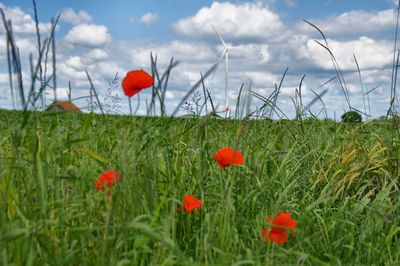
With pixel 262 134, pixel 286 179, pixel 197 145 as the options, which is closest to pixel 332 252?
pixel 286 179

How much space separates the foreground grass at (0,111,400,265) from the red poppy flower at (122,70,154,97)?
0.12 metres

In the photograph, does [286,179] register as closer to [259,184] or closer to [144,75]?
[259,184]

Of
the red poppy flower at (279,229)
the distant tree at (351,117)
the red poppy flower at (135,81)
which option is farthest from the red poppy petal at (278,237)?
the distant tree at (351,117)

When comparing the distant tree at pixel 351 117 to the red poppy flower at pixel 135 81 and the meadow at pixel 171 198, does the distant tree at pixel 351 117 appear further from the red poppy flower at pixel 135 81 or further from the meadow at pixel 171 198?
the red poppy flower at pixel 135 81

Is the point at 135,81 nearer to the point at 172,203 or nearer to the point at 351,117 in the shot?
the point at 172,203

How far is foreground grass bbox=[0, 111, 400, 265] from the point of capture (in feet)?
6.39

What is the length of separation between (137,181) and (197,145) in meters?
0.95

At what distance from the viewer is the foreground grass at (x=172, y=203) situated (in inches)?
76.7

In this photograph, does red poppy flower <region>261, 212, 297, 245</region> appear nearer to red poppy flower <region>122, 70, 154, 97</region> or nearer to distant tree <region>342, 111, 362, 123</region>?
red poppy flower <region>122, 70, 154, 97</region>

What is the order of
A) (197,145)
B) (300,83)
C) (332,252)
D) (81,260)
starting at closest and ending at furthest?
(81,260)
(332,252)
(197,145)
(300,83)

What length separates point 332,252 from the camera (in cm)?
251

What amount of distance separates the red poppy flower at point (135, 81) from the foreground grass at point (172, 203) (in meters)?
0.12

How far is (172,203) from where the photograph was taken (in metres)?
2.05

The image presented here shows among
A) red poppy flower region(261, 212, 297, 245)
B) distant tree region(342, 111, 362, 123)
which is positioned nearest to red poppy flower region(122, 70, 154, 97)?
red poppy flower region(261, 212, 297, 245)
